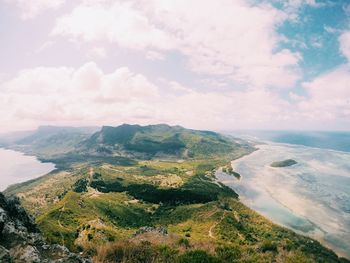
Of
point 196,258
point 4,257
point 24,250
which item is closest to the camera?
point 4,257

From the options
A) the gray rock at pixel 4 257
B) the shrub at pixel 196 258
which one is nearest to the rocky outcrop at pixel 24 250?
the gray rock at pixel 4 257

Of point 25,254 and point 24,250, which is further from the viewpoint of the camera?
point 24,250

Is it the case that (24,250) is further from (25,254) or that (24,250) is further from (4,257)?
(4,257)

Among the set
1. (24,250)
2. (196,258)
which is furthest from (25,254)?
(196,258)

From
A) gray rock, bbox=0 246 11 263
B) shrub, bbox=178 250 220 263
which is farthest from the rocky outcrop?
shrub, bbox=178 250 220 263

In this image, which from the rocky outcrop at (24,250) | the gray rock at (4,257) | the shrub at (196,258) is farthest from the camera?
the shrub at (196,258)

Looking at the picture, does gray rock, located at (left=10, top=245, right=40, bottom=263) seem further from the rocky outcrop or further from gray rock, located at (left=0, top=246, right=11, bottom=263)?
gray rock, located at (left=0, top=246, right=11, bottom=263)

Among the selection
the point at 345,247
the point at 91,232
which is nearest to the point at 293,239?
the point at 345,247

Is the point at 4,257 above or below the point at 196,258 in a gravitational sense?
above

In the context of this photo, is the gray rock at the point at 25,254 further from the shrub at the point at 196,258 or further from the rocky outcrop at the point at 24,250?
the shrub at the point at 196,258

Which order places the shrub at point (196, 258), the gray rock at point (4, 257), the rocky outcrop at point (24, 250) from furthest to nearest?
1. the shrub at point (196, 258)
2. the rocky outcrop at point (24, 250)
3. the gray rock at point (4, 257)

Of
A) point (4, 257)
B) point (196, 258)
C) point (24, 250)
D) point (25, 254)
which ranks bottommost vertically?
point (196, 258)

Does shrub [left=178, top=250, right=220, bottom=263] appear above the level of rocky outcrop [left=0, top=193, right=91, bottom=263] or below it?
below
